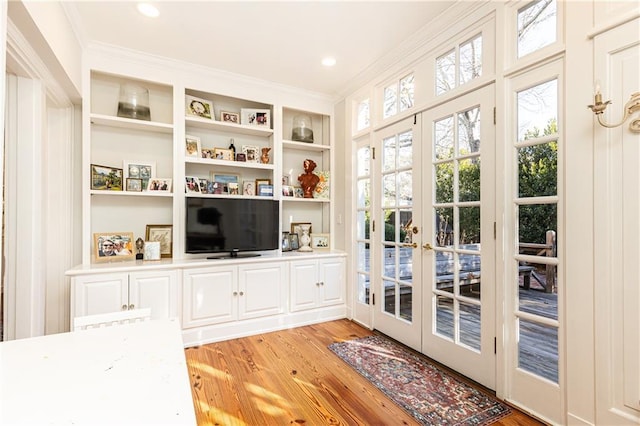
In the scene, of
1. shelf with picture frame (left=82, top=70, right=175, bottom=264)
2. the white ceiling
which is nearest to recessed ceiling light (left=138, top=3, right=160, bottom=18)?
the white ceiling

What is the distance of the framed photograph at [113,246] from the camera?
2830mm

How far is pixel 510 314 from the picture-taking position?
2.00 m

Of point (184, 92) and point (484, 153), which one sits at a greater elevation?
point (184, 92)

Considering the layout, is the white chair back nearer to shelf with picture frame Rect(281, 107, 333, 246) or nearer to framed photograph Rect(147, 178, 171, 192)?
framed photograph Rect(147, 178, 171, 192)

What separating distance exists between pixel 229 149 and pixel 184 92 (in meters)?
0.72

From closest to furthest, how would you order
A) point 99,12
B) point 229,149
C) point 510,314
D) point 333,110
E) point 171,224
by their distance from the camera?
point 510,314 → point 99,12 → point 171,224 → point 229,149 → point 333,110

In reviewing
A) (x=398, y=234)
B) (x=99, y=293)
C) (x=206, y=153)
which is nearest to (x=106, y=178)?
(x=206, y=153)

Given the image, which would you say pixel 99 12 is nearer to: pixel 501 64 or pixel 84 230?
pixel 84 230

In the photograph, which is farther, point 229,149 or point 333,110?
point 333,110

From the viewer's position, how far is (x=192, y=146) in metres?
3.27

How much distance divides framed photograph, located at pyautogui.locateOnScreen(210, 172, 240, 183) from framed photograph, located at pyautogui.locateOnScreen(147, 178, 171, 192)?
1.62 ft

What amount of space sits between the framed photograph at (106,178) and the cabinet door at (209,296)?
1095 mm

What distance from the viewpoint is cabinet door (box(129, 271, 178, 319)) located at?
2670mm

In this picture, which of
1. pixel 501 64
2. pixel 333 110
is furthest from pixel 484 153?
pixel 333 110
